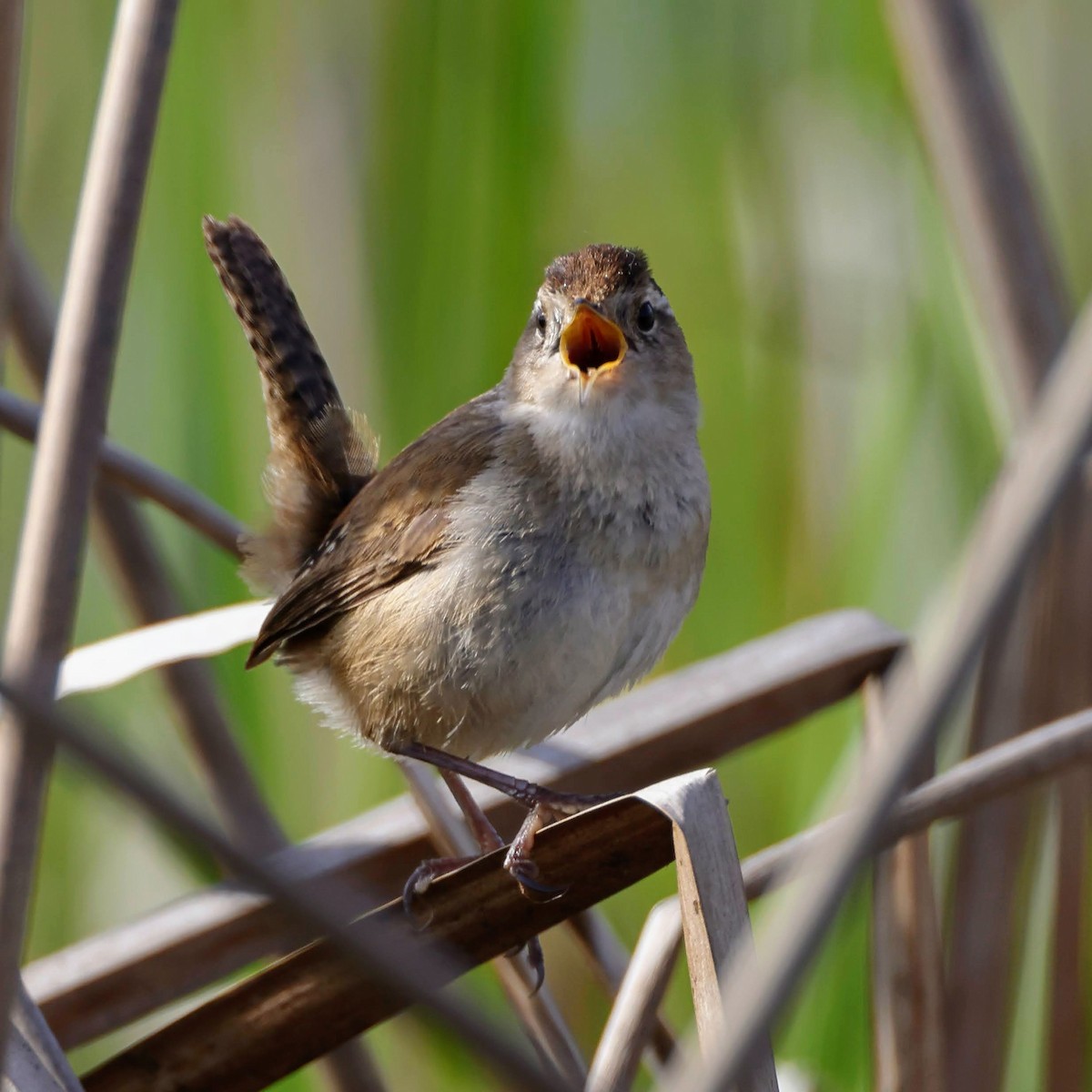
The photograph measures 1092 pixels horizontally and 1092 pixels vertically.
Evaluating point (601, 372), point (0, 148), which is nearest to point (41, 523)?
point (0, 148)

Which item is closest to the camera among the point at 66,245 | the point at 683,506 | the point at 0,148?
the point at 0,148

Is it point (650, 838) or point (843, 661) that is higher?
point (650, 838)

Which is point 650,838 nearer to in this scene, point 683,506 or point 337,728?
point 683,506

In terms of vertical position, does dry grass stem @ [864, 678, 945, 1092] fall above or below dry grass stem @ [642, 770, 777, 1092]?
below

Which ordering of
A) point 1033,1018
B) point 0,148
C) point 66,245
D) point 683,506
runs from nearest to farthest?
point 0,148, point 683,506, point 1033,1018, point 66,245

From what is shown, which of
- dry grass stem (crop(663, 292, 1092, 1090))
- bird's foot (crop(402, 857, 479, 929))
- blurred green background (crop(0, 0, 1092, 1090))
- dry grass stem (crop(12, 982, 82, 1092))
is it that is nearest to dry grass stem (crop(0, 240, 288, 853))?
blurred green background (crop(0, 0, 1092, 1090))

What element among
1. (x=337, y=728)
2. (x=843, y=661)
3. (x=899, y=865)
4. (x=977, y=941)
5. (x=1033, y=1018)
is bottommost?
(x=1033, y=1018)

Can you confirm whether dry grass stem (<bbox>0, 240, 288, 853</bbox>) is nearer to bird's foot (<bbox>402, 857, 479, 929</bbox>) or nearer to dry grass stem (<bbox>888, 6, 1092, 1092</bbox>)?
bird's foot (<bbox>402, 857, 479, 929</bbox>)

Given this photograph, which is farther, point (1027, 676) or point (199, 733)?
point (199, 733)
